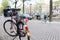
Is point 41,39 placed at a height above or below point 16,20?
below

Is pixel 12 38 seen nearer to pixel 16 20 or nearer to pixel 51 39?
pixel 16 20

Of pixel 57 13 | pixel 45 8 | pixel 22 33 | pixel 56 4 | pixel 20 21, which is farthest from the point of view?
pixel 45 8

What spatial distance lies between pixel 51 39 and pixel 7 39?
1900mm

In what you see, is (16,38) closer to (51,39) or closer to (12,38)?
(12,38)

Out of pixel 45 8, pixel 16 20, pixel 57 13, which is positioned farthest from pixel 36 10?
pixel 16 20

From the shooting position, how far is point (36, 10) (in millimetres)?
90500

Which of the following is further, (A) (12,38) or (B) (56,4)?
(B) (56,4)

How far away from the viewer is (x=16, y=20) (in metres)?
10.6

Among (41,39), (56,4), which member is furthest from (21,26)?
(56,4)

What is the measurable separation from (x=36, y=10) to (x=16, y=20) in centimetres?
8002

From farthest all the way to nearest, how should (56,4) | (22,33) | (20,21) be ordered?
(56,4)
(20,21)
(22,33)

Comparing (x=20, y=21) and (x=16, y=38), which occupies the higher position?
(x=20, y=21)

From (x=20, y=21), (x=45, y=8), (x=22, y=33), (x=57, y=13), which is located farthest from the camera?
(x=45, y=8)

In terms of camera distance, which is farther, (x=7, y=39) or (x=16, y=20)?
(x=16, y=20)
